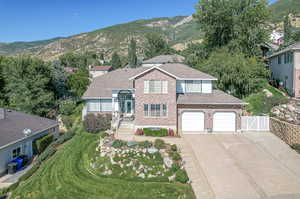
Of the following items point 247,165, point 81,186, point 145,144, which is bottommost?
point 81,186

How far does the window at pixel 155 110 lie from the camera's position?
20922 millimetres

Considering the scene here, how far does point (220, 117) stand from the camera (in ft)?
70.3

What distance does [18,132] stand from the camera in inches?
798

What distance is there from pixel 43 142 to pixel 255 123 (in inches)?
919

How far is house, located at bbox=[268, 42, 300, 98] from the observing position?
2558cm

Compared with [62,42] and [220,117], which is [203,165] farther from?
[62,42]

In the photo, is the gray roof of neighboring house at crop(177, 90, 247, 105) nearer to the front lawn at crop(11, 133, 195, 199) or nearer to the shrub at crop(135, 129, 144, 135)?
the shrub at crop(135, 129, 144, 135)

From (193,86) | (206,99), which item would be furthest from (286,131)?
(193,86)

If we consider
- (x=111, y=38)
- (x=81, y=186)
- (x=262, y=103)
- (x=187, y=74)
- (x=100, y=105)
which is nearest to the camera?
(x=81, y=186)

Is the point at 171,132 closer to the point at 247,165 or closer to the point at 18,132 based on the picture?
the point at 247,165

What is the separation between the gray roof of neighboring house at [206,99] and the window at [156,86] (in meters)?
2.21

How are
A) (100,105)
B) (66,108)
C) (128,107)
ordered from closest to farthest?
(128,107), (100,105), (66,108)

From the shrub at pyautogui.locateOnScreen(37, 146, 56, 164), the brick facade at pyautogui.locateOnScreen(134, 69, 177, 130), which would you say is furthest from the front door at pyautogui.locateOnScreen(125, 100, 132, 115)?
the shrub at pyautogui.locateOnScreen(37, 146, 56, 164)

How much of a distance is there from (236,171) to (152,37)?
2646 inches
